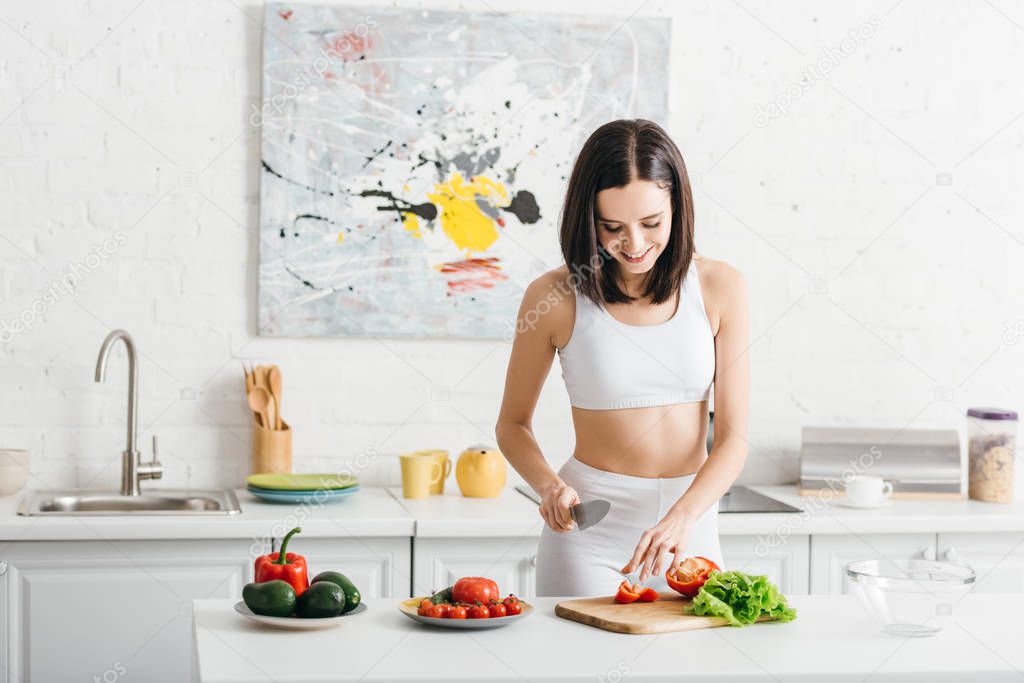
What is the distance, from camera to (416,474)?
9.84ft

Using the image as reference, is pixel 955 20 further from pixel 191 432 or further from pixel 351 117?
pixel 191 432

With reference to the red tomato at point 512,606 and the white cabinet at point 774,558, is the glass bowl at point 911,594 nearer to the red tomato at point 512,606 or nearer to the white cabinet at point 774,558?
the red tomato at point 512,606

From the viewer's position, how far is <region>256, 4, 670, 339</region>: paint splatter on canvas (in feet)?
10.3

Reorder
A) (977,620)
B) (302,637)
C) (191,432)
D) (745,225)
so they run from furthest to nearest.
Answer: (745,225) → (191,432) → (977,620) → (302,637)

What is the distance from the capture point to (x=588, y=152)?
2047 mm

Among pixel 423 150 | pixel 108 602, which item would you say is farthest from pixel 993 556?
pixel 108 602

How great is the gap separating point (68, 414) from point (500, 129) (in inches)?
55.8

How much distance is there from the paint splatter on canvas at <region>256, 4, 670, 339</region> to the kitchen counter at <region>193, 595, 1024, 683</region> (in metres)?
1.47

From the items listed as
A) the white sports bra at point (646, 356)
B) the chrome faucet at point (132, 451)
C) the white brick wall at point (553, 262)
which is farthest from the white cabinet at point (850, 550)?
the chrome faucet at point (132, 451)

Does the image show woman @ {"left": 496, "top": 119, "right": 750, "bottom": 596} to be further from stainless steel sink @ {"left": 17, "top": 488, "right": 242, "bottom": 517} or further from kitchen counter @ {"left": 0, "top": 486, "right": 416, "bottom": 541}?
stainless steel sink @ {"left": 17, "top": 488, "right": 242, "bottom": 517}

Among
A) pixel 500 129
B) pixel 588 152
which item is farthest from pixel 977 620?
pixel 500 129

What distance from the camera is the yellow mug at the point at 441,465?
3.08 meters

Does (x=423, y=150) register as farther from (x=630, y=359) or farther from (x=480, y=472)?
(x=630, y=359)

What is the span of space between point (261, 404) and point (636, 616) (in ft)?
5.35
